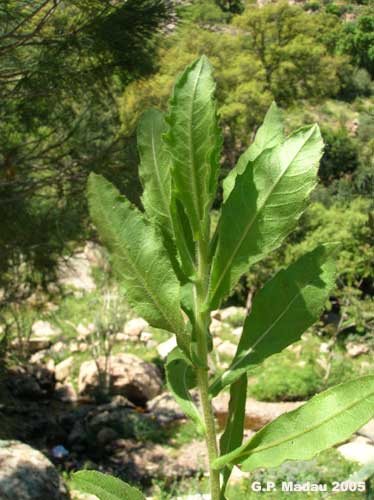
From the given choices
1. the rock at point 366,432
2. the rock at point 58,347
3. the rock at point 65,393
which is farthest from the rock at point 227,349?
the rock at point 366,432

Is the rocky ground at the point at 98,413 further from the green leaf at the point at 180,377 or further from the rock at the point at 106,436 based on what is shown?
the green leaf at the point at 180,377

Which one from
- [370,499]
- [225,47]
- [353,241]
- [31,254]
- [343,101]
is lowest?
[343,101]

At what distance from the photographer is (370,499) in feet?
1.95

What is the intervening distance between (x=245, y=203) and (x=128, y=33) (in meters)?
3.21

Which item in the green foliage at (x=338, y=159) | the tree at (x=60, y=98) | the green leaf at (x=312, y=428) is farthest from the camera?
the green foliage at (x=338, y=159)

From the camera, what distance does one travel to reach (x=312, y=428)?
526mm

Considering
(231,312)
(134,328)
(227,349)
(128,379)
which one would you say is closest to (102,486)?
(128,379)

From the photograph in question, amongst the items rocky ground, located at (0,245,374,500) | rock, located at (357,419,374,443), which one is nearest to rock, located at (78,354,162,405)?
rocky ground, located at (0,245,374,500)

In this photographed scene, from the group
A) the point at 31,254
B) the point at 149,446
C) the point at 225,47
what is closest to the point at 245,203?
the point at 31,254

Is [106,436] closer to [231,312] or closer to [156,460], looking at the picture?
[156,460]

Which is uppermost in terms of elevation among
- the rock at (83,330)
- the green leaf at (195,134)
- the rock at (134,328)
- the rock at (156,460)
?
the green leaf at (195,134)

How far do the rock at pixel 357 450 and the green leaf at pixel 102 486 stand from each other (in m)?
4.91

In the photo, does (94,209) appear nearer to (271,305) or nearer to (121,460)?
(271,305)

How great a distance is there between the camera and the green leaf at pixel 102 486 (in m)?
0.54
